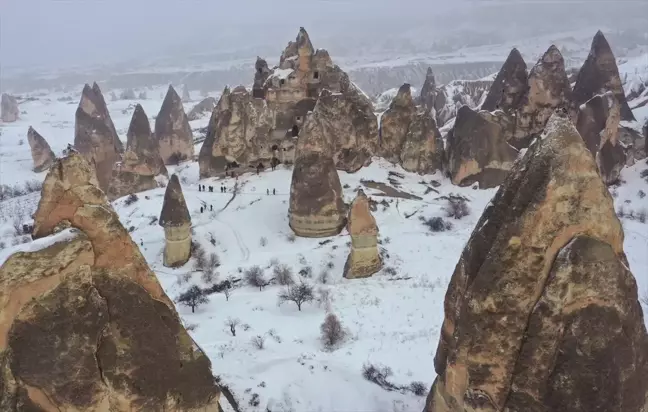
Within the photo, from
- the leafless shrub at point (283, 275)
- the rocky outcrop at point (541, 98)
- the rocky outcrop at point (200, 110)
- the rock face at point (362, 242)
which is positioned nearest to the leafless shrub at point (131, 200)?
the leafless shrub at point (283, 275)

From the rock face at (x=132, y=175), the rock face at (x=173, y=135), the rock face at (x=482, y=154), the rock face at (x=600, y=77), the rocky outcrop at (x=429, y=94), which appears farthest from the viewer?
the rocky outcrop at (x=429, y=94)

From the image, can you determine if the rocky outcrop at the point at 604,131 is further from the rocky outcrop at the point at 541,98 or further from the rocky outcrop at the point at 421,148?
the rocky outcrop at the point at 421,148

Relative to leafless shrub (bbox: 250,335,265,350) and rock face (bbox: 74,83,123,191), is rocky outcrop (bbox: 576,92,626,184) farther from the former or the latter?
rock face (bbox: 74,83,123,191)

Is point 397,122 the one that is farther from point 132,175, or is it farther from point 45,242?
point 45,242

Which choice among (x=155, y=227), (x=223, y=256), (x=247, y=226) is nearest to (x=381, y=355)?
(x=223, y=256)

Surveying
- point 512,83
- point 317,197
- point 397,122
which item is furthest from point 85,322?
point 512,83

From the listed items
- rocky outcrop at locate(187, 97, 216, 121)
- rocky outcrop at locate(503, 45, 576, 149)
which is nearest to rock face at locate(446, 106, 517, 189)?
rocky outcrop at locate(503, 45, 576, 149)
